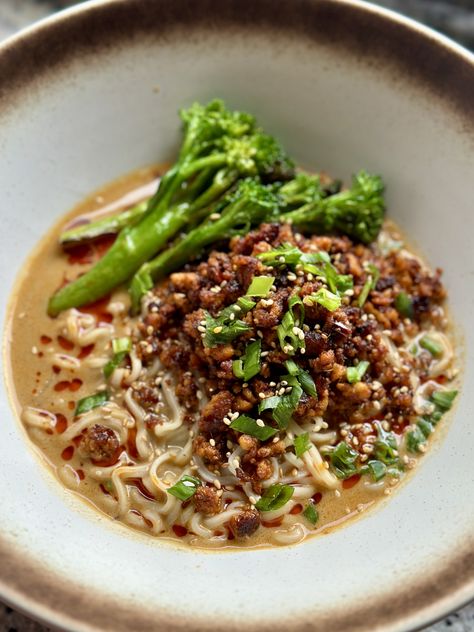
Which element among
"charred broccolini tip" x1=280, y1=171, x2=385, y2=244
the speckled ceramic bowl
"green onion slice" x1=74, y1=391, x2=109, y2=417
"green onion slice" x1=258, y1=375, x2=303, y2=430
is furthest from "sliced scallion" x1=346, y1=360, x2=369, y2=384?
"green onion slice" x1=74, y1=391, x2=109, y2=417

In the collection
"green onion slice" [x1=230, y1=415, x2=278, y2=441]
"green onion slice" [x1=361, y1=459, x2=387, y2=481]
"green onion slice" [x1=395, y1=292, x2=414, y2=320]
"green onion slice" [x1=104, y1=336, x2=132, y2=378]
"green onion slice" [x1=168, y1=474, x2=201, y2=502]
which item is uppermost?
"green onion slice" [x1=395, y1=292, x2=414, y2=320]

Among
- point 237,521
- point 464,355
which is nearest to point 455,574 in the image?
point 237,521

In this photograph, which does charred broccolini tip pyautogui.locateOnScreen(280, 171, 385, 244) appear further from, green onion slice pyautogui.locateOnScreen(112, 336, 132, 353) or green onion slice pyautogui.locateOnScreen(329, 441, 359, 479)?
green onion slice pyautogui.locateOnScreen(329, 441, 359, 479)

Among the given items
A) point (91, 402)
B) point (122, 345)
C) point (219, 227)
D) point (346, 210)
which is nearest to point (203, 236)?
point (219, 227)

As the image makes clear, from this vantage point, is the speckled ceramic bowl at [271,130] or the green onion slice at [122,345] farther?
the green onion slice at [122,345]

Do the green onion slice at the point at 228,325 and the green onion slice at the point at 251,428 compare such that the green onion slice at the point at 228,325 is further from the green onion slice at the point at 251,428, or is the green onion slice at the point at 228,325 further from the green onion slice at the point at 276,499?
the green onion slice at the point at 276,499

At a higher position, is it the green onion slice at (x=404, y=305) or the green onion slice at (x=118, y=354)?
the green onion slice at (x=404, y=305)

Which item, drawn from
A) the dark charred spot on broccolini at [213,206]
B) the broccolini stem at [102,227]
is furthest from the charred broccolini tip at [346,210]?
the broccolini stem at [102,227]

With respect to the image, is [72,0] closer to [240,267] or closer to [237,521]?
[240,267]
